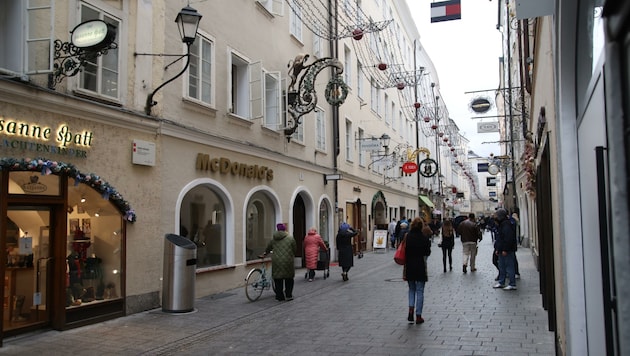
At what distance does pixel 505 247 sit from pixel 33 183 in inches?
372

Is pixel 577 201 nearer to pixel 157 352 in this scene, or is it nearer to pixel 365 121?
pixel 157 352

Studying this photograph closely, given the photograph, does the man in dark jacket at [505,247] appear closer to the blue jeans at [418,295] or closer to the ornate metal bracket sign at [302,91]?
the blue jeans at [418,295]

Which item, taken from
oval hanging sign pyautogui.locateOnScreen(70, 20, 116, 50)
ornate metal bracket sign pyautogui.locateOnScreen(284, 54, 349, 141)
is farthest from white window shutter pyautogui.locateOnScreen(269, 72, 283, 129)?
oval hanging sign pyautogui.locateOnScreen(70, 20, 116, 50)

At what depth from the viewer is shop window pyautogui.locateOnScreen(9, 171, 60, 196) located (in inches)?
310

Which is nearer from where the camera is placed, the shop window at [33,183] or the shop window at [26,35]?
the shop window at [26,35]

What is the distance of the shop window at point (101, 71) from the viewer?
9.23 meters

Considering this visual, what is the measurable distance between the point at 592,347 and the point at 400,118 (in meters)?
35.1

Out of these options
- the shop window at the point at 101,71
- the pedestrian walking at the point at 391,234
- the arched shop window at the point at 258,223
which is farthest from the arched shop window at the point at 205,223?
the pedestrian walking at the point at 391,234

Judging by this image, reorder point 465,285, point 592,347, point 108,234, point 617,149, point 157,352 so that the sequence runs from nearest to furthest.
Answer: point 617,149 < point 592,347 < point 157,352 < point 108,234 < point 465,285

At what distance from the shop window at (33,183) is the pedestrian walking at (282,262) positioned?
4571 millimetres

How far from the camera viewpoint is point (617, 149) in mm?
1730

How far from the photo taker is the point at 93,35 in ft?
26.3

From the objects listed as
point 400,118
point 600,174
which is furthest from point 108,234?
point 400,118

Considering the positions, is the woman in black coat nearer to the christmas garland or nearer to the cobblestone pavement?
the cobblestone pavement
